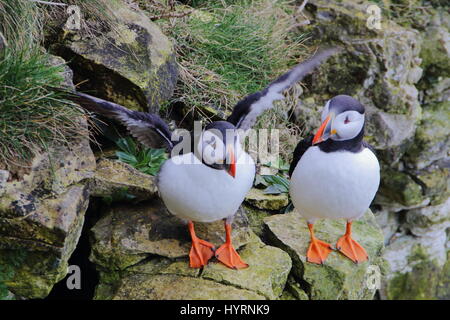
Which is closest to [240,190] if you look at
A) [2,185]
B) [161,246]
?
[161,246]

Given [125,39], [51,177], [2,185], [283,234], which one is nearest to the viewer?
[2,185]

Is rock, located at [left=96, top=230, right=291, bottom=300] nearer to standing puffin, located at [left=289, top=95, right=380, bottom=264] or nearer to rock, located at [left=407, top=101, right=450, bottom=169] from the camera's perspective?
standing puffin, located at [left=289, top=95, right=380, bottom=264]

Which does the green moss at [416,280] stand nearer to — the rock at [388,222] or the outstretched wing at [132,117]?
the rock at [388,222]

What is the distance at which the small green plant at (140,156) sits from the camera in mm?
4190

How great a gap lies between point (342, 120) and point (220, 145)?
74cm

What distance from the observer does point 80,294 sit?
3922 millimetres

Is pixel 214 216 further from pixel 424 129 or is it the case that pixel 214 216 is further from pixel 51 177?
pixel 424 129

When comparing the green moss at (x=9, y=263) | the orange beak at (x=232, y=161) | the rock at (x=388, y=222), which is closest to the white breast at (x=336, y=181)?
the orange beak at (x=232, y=161)

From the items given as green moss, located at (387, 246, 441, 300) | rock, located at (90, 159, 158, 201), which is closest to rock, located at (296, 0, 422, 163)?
green moss, located at (387, 246, 441, 300)

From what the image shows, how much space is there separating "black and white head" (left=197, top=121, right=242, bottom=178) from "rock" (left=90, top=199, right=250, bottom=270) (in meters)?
0.84

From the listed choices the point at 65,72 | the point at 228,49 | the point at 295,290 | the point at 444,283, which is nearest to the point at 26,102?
the point at 65,72

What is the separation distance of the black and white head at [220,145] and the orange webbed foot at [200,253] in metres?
0.71

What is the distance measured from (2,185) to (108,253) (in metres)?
0.82

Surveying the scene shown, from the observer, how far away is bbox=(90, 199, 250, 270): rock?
11.6ft
